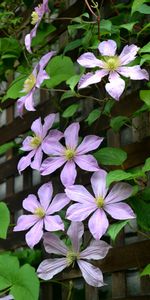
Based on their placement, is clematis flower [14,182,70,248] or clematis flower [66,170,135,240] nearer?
clematis flower [66,170,135,240]

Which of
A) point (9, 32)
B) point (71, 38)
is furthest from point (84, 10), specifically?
point (9, 32)

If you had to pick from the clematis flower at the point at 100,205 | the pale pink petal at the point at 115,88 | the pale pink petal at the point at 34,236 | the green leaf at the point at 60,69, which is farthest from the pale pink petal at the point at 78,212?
the green leaf at the point at 60,69

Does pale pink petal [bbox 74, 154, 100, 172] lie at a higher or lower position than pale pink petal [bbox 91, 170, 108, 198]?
higher

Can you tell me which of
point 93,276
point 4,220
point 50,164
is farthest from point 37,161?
point 93,276

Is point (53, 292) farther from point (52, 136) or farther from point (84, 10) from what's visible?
point (84, 10)

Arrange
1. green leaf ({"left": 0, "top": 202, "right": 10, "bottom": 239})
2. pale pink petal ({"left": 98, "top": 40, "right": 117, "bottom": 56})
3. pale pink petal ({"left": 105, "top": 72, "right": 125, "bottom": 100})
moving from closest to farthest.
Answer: pale pink petal ({"left": 105, "top": 72, "right": 125, "bottom": 100})
pale pink petal ({"left": 98, "top": 40, "right": 117, "bottom": 56})
green leaf ({"left": 0, "top": 202, "right": 10, "bottom": 239})

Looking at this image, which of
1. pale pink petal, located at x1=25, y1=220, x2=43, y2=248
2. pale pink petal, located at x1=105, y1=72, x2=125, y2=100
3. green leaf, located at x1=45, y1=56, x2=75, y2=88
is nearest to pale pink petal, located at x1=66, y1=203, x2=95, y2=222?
pale pink petal, located at x1=25, y1=220, x2=43, y2=248

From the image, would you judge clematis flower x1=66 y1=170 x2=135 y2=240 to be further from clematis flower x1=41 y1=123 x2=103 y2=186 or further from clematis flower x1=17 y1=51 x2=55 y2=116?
clematis flower x1=17 y1=51 x2=55 y2=116

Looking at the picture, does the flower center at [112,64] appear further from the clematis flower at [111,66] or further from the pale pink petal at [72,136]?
the pale pink petal at [72,136]
